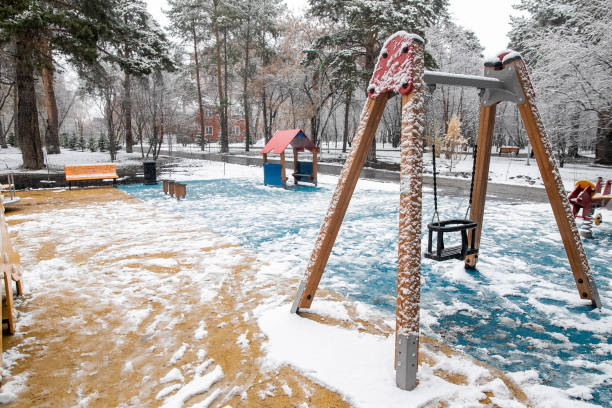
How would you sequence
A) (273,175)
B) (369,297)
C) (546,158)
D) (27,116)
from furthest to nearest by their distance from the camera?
(27,116) < (273,175) < (369,297) < (546,158)

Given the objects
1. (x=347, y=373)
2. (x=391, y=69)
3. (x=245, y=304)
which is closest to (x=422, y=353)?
(x=347, y=373)

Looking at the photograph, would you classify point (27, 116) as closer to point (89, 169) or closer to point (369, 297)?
point (89, 169)

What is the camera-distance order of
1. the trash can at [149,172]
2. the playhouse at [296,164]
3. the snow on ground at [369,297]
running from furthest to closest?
the trash can at [149,172] < the playhouse at [296,164] < the snow on ground at [369,297]

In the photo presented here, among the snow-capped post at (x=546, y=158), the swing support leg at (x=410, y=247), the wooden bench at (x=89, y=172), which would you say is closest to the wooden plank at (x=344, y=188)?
the swing support leg at (x=410, y=247)

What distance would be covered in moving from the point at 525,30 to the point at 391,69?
101 feet

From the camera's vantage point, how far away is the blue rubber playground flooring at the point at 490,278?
3113 mm

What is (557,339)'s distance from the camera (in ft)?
11.0

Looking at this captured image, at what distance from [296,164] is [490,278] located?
1048 centimetres

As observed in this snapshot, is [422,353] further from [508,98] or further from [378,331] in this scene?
[508,98]

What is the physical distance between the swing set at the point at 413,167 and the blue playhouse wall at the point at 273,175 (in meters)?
9.94

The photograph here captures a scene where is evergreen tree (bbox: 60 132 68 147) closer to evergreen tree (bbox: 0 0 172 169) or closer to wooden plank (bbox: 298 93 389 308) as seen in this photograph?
evergreen tree (bbox: 0 0 172 169)

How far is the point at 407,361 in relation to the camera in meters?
2.57

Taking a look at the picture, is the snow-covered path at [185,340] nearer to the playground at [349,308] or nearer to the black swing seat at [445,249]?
the playground at [349,308]

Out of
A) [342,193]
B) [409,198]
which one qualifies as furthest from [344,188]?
[409,198]
